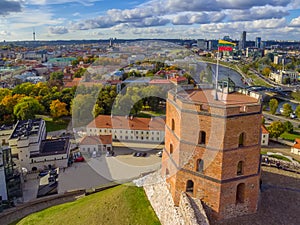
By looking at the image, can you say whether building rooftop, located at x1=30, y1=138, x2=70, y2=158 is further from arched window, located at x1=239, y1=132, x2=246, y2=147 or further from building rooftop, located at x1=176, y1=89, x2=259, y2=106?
arched window, located at x1=239, y1=132, x2=246, y2=147

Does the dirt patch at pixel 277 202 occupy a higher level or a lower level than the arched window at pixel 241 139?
lower

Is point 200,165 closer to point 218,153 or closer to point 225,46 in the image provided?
point 218,153

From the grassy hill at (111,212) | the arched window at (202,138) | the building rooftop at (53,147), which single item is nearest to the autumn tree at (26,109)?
the building rooftop at (53,147)

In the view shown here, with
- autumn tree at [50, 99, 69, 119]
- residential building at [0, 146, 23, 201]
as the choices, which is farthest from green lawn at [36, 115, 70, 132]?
residential building at [0, 146, 23, 201]

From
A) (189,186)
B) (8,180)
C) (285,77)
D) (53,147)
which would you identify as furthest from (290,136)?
(285,77)

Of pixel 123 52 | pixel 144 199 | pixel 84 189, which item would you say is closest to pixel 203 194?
pixel 144 199

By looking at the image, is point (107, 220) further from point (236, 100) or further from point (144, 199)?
point (236, 100)

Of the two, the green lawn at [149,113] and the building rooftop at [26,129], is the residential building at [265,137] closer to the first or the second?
the green lawn at [149,113]
